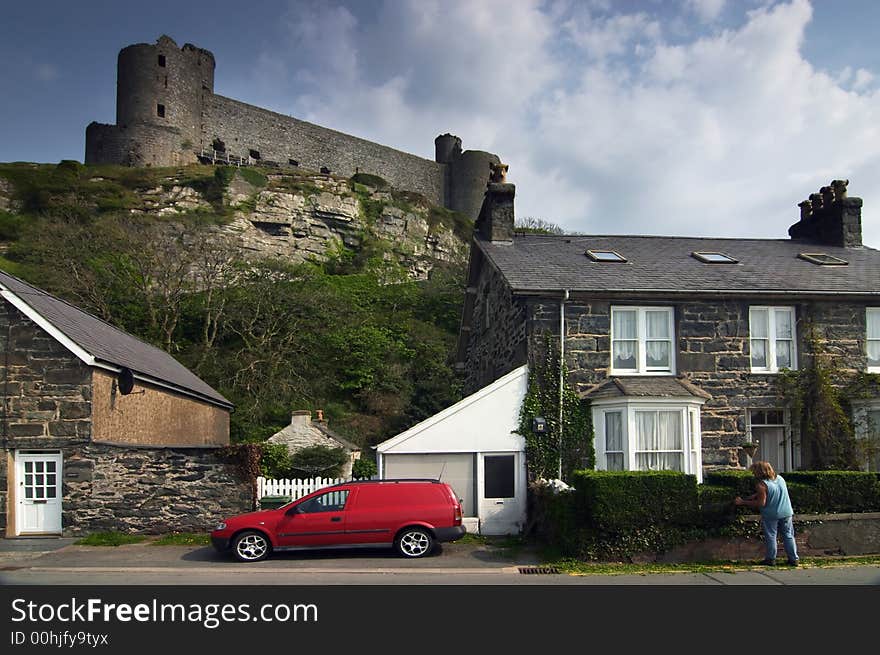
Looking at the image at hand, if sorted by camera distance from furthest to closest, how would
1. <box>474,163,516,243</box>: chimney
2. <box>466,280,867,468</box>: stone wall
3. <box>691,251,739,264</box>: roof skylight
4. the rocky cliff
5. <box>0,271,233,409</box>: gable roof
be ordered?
the rocky cliff → <box>474,163,516,243</box>: chimney → <box>691,251,739,264</box>: roof skylight → <box>466,280,867,468</box>: stone wall → <box>0,271,233,409</box>: gable roof

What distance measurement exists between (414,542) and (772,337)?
1016cm

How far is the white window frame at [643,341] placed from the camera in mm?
16609

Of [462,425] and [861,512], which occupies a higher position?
[462,425]

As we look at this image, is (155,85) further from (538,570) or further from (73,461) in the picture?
(538,570)

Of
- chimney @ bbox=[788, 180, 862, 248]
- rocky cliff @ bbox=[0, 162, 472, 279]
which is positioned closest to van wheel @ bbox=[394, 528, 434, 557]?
chimney @ bbox=[788, 180, 862, 248]

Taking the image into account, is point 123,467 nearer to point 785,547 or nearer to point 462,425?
point 462,425

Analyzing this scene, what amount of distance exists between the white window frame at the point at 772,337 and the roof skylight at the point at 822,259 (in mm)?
3056

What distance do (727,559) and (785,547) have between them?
0.97m

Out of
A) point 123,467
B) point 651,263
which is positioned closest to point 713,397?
point 651,263

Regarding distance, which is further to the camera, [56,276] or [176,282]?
[176,282]

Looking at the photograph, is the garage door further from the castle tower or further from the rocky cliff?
the castle tower

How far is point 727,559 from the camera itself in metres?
12.1

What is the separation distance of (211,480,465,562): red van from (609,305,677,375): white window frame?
5941mm

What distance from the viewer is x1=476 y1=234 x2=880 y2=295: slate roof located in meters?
16.8
